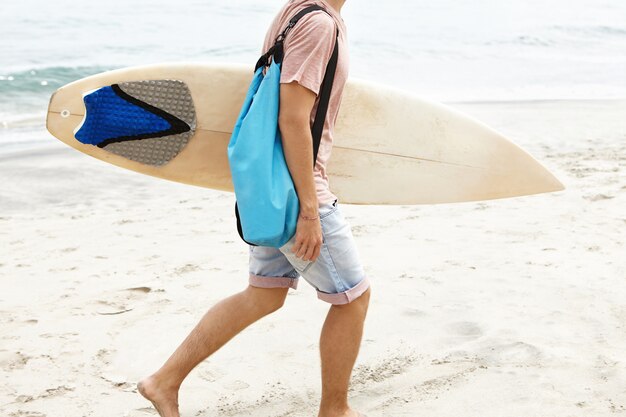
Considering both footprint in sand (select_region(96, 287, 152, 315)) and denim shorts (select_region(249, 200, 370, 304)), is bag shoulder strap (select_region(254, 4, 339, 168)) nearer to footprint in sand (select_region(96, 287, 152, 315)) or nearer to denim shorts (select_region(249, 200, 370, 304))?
denim shorts (select_region(249, 200, 370, 304))

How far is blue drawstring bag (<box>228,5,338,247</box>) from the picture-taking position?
7.16 ft

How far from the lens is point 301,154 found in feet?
7.21

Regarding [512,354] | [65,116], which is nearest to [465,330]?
[512,354]

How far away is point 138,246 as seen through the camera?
4.61 m

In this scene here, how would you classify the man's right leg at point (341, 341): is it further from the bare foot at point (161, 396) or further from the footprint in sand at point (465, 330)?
the footprint in sand at point (465, 330)

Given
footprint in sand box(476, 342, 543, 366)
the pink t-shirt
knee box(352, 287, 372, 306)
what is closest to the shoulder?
the pink t-shirt

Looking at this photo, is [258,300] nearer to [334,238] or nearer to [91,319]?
[334,238]

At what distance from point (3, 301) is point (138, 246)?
947mm

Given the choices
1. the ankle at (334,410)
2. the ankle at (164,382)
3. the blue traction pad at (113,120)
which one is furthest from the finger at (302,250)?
the blue traction pad at (113,120)

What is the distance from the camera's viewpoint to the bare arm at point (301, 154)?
2158 millimetres

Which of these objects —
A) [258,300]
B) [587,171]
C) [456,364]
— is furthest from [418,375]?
[587,171]

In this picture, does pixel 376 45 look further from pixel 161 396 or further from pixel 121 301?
pixel 161 396

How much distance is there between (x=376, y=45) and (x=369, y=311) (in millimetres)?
12890

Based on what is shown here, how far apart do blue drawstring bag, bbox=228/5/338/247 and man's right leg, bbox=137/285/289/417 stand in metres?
0.35
